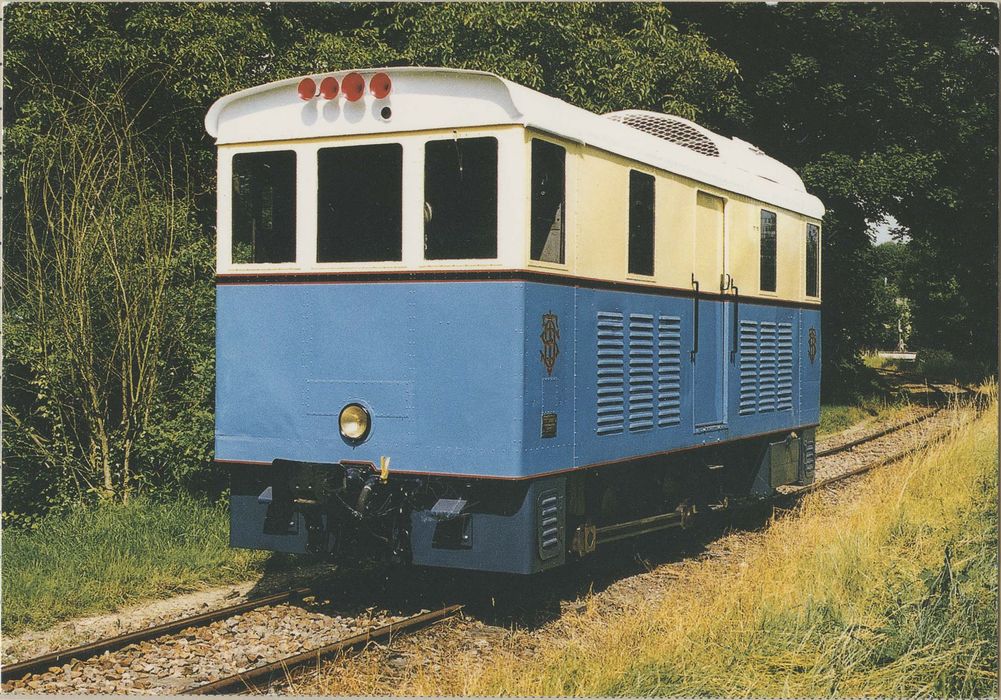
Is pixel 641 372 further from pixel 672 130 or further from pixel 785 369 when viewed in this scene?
pixel 785 369

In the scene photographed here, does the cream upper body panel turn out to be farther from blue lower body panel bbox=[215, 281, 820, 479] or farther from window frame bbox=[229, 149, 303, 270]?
blue lower body panel bbox=[215, 281, 820, 479]

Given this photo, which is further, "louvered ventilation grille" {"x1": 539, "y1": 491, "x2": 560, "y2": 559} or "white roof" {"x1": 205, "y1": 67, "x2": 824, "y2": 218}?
"louvered ventilation grille" {"x1": 539, "y1": 491, "x2": 560, "y2": 559}

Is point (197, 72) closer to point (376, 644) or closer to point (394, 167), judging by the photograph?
point (394, 167)

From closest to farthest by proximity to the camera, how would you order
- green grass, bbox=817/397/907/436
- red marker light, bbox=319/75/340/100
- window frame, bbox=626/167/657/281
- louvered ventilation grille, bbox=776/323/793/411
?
Result: 1. red marker light, bbox=319/75/340/100
2. window frame, bbox=626/167/657/281
3. louvered ventilation grille, bbox=776/323/793/411
4. green grass, bbox=817/397/907/436

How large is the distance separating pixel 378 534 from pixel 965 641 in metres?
3.54

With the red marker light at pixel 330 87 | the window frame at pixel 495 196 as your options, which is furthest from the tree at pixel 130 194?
the window frame at pixel 495 196

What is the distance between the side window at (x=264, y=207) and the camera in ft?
25.2

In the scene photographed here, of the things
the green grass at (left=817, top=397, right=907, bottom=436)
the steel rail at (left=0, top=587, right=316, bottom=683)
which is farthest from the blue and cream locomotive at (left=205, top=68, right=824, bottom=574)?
the green grass at (left=817, top=397, right=907, bottom=436)

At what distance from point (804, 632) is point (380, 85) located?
421cm

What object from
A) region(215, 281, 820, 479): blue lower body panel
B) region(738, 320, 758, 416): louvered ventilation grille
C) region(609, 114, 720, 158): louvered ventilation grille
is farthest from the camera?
region(738, 320, 758, 416): louvered ventilation grille

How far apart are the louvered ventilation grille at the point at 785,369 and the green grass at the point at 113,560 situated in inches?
214

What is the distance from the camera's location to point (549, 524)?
23.8ft

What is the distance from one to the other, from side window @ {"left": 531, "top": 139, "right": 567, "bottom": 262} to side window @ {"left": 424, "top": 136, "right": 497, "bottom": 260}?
10.6 inches

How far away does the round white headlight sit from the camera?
723cm
